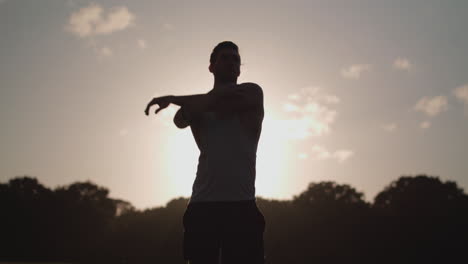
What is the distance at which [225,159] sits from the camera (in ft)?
13.8

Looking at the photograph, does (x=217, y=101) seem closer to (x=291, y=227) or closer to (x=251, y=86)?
(x=251, y=86)

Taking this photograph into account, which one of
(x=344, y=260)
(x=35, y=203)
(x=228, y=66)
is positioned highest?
(x=35, y=203)

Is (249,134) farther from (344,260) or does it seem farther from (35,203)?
(35,203)

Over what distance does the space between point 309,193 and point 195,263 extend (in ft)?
276

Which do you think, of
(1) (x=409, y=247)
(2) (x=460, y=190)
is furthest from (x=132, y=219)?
(2) (x=460, y=190)

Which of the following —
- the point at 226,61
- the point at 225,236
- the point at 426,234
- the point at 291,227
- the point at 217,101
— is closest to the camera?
the point at 225,236

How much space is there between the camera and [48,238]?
68.5 metres

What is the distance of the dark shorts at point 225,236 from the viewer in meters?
4.12

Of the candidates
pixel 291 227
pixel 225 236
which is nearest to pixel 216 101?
pixel 225 236

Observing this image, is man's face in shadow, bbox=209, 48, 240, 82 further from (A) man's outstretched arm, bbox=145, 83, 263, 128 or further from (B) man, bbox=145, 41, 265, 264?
(A) man's outstretched arm, bbox=145, 83, 263, 128

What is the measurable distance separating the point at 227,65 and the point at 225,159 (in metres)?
1.02

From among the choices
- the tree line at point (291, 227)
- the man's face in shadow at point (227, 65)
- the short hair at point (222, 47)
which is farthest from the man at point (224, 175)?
the tree line at point (291, 227)

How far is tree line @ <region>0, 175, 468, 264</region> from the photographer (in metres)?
52.0

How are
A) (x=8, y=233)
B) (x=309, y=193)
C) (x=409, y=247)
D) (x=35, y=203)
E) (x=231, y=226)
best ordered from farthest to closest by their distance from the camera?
1. (x=309, y=193)
2. (x=35, y=203)
3. (x=8, y=233)
4. (x=409, y=247)
5. (x=231, y=226)
